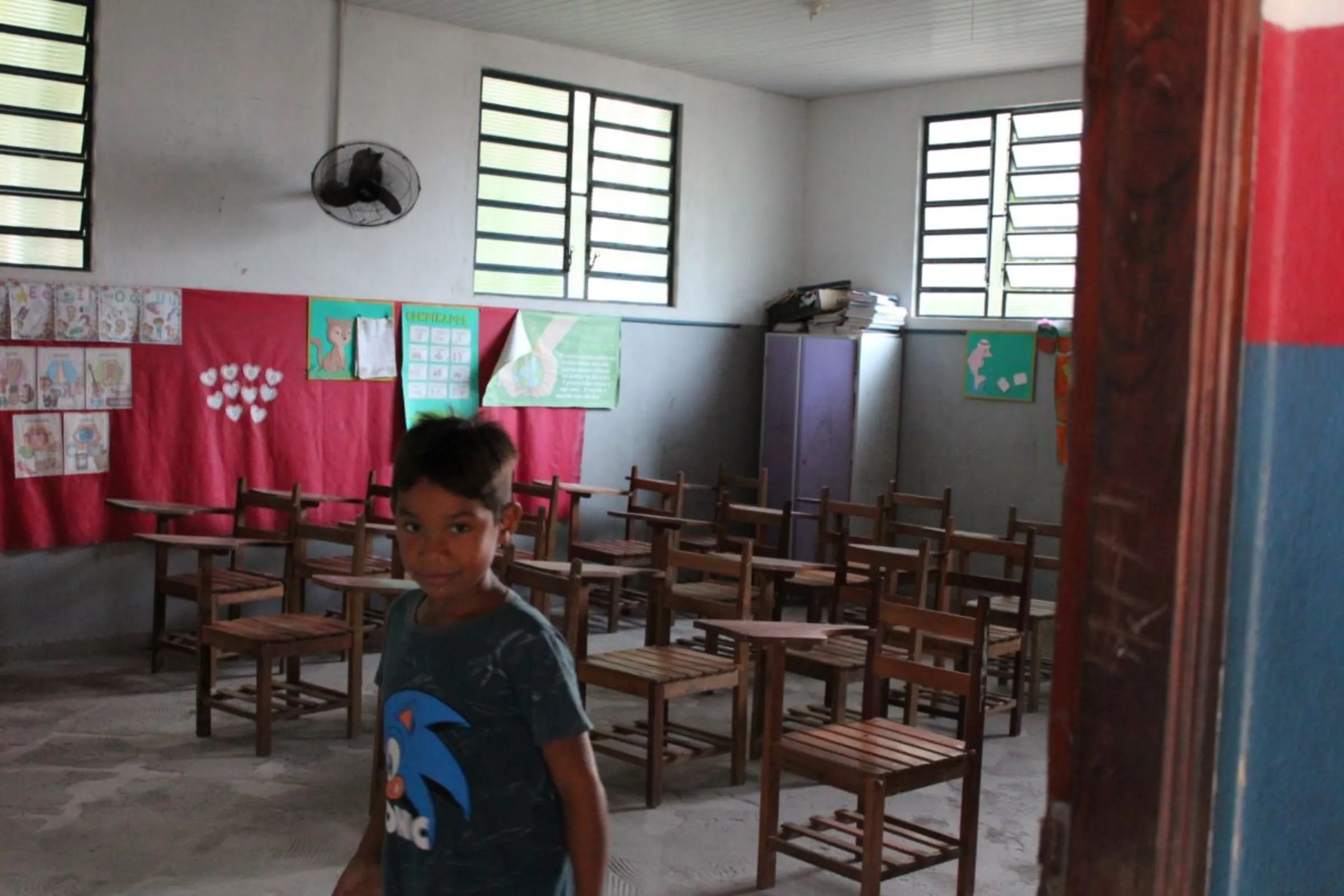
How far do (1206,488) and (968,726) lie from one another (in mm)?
2584

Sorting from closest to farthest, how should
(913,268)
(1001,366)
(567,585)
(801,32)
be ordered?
(567,585) < (801,32) < (1001,366) < (913,268)

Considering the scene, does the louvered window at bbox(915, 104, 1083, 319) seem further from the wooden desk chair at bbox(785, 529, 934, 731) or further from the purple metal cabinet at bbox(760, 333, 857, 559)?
the wooden desk chair at bbox(785, 529, 934, 731)

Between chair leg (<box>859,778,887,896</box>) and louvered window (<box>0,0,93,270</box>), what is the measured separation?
14.6ft

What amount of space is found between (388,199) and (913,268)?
3306 millimetres

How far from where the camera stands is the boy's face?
1.76 metres

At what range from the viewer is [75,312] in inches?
236

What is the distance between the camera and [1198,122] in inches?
41.3

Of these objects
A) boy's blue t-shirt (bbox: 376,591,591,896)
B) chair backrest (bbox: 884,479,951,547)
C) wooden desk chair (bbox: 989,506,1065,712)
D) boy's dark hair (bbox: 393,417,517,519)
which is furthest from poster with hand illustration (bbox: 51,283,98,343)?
boy's blue t-shirt (bbox: 376,591,591,896)

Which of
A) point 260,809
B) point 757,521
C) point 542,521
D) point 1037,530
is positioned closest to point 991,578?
point 1037,530

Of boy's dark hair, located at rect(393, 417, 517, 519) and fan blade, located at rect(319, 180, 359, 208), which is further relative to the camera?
fan blade, located at rect(319, 180, 359, 208)

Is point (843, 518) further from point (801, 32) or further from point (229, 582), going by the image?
point (229, 582)

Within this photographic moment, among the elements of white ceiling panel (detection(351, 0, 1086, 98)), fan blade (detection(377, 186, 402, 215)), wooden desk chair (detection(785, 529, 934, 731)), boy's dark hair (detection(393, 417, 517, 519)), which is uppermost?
white ceiling panel (detection(351, 0, 1086, 98))

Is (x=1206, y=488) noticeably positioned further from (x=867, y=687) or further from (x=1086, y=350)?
(x=867, y=687)

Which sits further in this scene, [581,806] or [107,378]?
[107,378]
